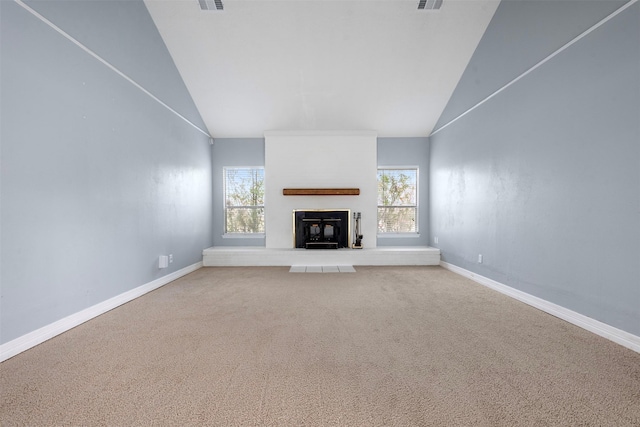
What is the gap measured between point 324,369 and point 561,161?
294 centimetres

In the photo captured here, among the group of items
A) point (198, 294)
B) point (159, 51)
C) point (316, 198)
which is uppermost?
point (159, 51)

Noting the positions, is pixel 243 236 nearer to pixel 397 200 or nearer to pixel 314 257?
pixel 314 257

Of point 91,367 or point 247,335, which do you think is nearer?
point 91,367

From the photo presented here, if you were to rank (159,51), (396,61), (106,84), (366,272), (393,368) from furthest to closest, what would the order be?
(366,272)
(396,61)
(159,51)
(106,84)
(393,368)

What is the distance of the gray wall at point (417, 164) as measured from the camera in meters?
5.91

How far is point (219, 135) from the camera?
5750mm

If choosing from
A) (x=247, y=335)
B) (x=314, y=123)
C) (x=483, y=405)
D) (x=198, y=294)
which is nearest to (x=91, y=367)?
(x=247, y=335)

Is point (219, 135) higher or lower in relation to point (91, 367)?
higher

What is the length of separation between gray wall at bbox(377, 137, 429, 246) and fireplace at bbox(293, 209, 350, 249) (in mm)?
947

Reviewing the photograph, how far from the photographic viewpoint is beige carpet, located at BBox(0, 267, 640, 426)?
52.0 inches

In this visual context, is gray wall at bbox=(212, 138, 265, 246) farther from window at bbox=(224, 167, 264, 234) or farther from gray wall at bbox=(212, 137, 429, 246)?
window at bbox=(224, 167, 264, 234)

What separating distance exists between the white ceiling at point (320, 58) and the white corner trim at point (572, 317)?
10.8 ft

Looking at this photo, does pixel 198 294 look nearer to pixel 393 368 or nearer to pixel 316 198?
pixel 393 368

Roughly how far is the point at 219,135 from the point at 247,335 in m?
4.66
